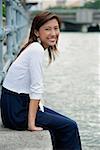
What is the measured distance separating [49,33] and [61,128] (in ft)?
2.32

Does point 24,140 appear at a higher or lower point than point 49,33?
lower

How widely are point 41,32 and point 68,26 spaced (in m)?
73.0

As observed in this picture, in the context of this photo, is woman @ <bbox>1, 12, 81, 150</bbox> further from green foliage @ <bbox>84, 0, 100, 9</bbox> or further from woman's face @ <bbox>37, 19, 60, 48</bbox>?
green foliage @ <bbox>84, 0, 100, 9</bbox>

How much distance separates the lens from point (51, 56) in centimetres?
428

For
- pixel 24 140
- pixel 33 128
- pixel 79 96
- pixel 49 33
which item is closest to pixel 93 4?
pixel 79 96

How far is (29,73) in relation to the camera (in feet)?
13.4

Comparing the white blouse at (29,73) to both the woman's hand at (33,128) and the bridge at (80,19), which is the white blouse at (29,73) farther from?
the bridge at (80,19)

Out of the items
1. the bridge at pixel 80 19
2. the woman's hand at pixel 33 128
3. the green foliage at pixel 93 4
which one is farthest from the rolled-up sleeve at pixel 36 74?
the green foliage at pixel 93 4

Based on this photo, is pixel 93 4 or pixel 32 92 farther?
pixel 93 4

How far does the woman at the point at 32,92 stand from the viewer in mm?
4031

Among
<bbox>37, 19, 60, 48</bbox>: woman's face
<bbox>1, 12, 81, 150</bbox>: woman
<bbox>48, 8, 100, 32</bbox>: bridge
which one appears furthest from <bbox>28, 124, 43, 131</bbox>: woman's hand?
<bbox>48, 8, 100, 32</bbox>: bridge

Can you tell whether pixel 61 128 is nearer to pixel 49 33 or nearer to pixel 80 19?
pixel 49 33

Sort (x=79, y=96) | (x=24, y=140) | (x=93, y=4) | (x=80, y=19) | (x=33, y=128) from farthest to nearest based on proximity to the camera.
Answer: (x=93, y=4) < (x=80, y=19) < (x=79, y=96) < (x=33, y=128) < (x=24, y=140)

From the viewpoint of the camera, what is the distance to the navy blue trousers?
4.09m
